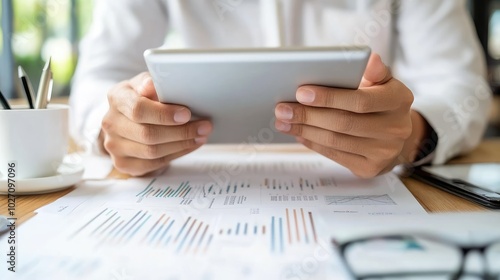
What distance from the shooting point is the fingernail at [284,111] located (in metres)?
0.48

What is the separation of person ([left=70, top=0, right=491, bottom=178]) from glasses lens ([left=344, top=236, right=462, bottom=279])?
0.19 m

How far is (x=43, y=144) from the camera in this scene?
0.50 meters

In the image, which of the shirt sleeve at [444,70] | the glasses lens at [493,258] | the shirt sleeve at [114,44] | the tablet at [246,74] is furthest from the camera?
the shirt sleeve at [114,44]

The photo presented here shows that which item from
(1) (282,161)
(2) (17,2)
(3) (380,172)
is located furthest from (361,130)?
(2) (17,2)

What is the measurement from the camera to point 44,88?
0.51 metres

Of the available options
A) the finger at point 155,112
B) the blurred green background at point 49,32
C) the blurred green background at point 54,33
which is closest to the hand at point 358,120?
the finger at point 155,112

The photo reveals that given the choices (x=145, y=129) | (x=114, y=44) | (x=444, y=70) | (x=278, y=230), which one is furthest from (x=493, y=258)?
(x=114, y=44)

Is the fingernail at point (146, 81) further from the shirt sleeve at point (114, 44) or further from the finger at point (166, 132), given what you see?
the shirt sleeve at point (114, 44)

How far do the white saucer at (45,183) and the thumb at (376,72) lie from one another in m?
0.35

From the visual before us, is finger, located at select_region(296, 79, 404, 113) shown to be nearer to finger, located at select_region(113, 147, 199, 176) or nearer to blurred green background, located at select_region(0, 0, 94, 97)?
finger, located at select_region(113, 147, 199, 176)

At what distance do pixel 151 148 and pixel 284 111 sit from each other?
0.17 meters

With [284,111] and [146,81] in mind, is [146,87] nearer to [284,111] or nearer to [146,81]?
[146,81]

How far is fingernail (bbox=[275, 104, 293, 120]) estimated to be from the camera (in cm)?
48

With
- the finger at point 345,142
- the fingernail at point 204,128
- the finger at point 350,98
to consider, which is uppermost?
the finger at point 350,98
